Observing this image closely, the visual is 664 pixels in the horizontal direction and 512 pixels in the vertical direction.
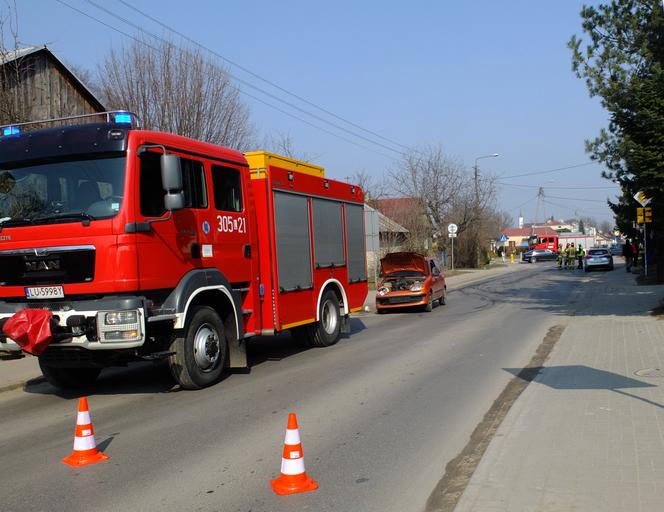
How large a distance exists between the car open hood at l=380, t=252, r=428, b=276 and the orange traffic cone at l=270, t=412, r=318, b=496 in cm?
1473

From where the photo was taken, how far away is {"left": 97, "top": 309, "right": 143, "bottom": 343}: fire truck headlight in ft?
24.0

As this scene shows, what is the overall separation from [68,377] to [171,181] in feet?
11.3

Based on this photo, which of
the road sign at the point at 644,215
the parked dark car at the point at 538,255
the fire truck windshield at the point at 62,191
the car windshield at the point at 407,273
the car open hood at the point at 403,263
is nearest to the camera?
the fire truck windshield at the point at 62,191

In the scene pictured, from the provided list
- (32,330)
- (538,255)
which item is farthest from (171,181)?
(538,255)

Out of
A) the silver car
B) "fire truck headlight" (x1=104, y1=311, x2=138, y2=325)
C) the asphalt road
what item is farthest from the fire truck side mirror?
the silver car

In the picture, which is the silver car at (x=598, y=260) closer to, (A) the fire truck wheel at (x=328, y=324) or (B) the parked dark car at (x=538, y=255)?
(B) the parked dark car at (x=538, y=255)

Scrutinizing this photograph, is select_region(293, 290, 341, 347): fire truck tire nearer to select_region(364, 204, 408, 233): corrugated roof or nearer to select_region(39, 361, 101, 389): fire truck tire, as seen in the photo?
select_region(39, 361, 101, 389): fire truck tire

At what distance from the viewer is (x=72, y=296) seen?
24.9 ft

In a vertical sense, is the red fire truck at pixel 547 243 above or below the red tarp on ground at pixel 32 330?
above

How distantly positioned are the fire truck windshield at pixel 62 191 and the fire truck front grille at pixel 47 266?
0.37m

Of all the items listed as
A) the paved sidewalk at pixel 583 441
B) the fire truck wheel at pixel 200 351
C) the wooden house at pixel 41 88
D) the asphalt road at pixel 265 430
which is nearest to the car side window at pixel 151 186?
the fire truck wheel at pixel 200 351

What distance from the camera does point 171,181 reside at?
7672 mm

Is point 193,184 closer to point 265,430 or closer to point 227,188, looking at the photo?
→ point 227,188

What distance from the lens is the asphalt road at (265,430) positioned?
15.8ft
